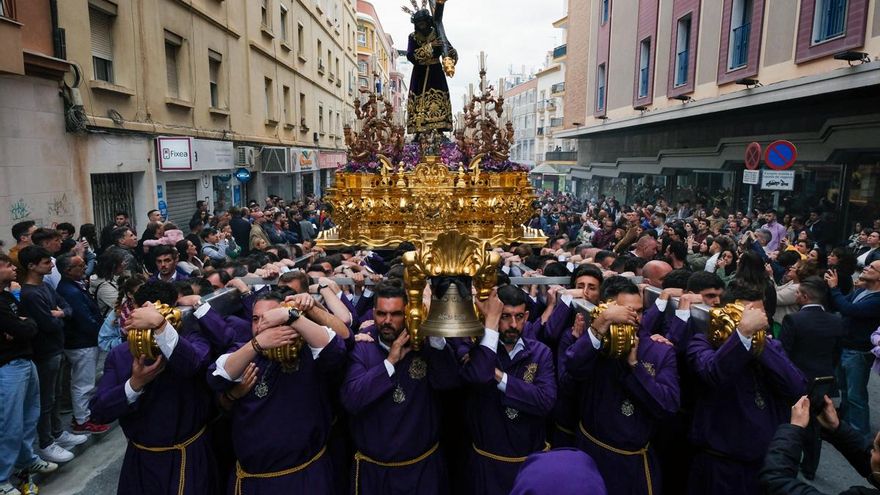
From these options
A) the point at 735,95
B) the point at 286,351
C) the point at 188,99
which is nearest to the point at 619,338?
the point at 286,351

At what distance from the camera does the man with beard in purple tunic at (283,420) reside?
2.75 meters

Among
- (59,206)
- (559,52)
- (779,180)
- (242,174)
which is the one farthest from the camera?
(559,52)

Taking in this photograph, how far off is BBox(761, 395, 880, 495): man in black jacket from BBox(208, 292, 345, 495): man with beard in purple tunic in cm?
182

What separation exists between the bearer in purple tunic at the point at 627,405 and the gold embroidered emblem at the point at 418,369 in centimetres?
71

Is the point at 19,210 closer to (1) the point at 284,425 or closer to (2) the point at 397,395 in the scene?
(1) the point at 284,425

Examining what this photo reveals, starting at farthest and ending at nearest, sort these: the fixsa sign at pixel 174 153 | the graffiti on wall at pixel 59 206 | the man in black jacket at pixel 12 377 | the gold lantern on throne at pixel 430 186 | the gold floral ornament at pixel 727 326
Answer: the fixsa sign at pixel 174 153, the graffiti on wall at pixel 59 206, the gold lantern on throne at pixel 430 186, the man in black jacket at pixel 12 377, the gold floral ornament at pixel 727 326

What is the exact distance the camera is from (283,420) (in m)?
2.78

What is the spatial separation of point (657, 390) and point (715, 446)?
1.72 ft

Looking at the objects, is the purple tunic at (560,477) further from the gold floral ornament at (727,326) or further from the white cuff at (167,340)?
the white cuff at (167,340)

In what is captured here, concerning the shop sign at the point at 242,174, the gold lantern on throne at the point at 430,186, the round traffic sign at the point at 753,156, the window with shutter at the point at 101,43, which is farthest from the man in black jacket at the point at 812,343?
the shop sign at the point at 242,174

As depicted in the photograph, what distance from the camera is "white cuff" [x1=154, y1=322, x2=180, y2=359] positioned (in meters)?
2.54

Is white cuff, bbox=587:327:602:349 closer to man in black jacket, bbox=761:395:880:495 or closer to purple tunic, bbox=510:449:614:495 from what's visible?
man in black jacket, bbox=761:395:880:495

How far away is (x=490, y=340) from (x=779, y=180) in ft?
25.9

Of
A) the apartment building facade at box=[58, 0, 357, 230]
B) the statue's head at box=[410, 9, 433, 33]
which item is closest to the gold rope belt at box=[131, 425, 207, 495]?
the apartment building facade at box=[58, 0, 357, 230]
